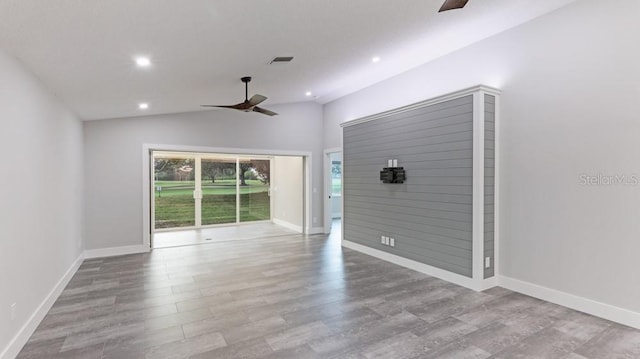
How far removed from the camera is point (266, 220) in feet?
35.2

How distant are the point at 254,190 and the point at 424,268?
6918 millimetres

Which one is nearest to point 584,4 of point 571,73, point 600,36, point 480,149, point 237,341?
point 600,36

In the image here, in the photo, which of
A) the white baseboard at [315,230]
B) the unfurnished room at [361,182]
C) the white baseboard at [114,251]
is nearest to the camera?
the unfurnished room at [361,182]

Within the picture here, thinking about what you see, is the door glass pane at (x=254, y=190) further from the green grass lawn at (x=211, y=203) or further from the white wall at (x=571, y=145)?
the white wall at (x=571, y=145)

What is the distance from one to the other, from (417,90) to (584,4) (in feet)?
8.07

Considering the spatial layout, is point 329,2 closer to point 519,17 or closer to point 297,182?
point 519,17

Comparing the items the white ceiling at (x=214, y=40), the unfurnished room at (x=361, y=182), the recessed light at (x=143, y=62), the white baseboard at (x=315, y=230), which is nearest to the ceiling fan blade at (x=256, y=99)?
the unfurnished room at (x=361, y=182)

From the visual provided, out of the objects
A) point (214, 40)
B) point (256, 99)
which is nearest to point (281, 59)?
point (256, 99)

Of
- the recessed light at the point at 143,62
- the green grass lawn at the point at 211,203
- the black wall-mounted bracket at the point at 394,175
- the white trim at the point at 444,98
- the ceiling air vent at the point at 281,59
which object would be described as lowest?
the green grass lawn at the point at 211,203

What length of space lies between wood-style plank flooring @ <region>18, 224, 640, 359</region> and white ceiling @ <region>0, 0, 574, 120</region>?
245 centimetres

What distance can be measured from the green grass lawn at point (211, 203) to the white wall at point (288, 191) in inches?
20.7

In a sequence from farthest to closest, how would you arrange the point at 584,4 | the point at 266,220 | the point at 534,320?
the point at 266,220
the point at 584,4
the point at 534,320

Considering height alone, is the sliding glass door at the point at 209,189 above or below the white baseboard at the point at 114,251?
above

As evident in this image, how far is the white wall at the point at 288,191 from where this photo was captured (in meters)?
8.83
